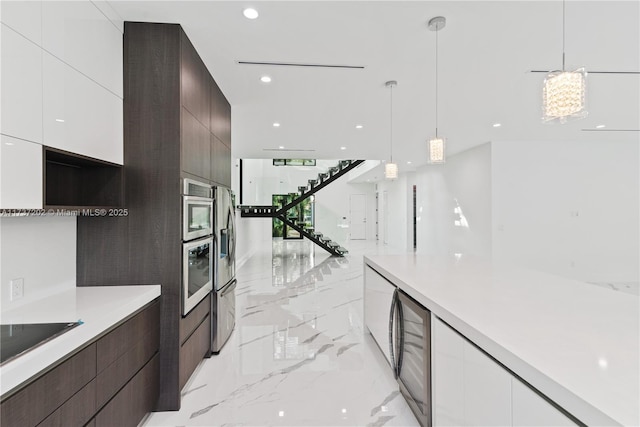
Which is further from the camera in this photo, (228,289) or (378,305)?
(228,289)

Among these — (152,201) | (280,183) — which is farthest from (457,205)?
(152,201)

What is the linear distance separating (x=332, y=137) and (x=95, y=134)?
13.9 ft

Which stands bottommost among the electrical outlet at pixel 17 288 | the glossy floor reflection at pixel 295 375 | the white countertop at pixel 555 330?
the glossy floor reflection at pixel 295 375

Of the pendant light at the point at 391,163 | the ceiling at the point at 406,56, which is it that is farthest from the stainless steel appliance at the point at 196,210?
the pendant light at the point at 391,163

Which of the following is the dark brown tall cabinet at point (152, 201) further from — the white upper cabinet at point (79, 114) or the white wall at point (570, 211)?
the white wall at point (570, 211)

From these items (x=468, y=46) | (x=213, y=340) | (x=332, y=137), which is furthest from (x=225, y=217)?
(x=332, y=137)

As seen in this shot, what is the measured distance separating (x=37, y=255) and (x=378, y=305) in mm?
2506

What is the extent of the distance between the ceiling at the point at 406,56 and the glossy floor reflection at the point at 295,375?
2.38m

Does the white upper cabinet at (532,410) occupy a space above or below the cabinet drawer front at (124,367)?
above

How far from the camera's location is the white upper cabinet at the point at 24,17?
127 centimetres

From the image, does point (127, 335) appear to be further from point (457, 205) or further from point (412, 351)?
point (457, 205)

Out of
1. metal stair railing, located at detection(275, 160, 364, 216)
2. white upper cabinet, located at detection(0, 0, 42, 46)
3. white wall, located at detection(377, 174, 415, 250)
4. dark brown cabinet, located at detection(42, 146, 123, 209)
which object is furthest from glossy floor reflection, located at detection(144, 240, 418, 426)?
white wall, located at detection(377, 174, 415, 250)

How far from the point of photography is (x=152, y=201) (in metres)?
2.10

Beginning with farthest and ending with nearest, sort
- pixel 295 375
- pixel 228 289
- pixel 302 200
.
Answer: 1. pixel 302 200
2. pixel 228 289
3. pixel 295 375
